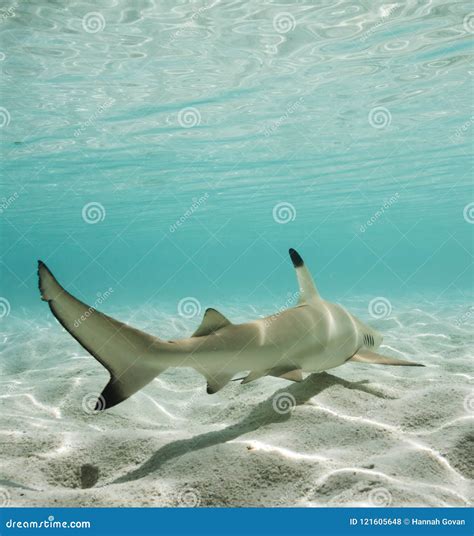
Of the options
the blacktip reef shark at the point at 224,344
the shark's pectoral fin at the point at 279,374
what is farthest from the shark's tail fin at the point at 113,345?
the shark's pectoral fin at the point at 279,374

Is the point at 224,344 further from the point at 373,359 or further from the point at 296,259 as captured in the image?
the point at 373,359

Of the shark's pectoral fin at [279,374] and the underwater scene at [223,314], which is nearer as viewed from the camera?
the underwater scene at [223,314]

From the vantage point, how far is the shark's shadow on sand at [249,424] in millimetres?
4258

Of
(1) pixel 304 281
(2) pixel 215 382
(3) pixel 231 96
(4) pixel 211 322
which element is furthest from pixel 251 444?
(3) pixel 231 96

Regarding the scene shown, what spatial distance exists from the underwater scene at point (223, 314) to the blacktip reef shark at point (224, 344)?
0.02 meters

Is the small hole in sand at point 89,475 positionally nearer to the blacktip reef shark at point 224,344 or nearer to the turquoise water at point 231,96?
the blacktip reef shark at point 224,344

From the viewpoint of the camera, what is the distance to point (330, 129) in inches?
897

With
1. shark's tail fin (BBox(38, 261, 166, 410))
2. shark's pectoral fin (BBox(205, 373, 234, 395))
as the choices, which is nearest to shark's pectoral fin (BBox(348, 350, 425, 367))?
shark's pectoral fin (BBox(205, 373, 234, 395))

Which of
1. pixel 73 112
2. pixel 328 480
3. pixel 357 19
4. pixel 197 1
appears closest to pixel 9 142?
pixel 73 112

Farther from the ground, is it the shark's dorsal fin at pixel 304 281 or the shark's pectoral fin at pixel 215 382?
the shark's dorsal fin at pixel 304 281

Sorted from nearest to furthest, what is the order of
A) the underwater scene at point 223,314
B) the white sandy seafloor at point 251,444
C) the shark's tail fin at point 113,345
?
the shark's tail fin at point 113,345 < the white sandy seafloor at point 251,444 < the underwater scene at point 223,314

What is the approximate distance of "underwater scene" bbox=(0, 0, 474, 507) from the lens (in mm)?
3746
